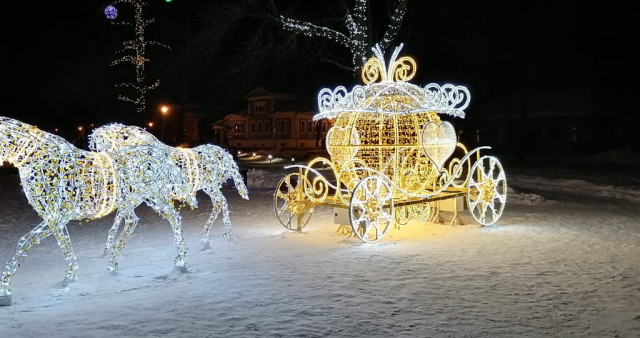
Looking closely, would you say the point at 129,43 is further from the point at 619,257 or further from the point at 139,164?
the point at 619,257

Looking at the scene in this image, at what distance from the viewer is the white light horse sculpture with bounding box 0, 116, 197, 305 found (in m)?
6.64

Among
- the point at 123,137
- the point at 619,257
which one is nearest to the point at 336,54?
the point at 123,137

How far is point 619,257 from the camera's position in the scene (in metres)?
8.59

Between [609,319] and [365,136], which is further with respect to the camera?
[365,136]

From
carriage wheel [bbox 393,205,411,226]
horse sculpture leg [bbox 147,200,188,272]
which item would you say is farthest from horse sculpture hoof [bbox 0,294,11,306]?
carriage wheel [bbox 393,205,411,226]

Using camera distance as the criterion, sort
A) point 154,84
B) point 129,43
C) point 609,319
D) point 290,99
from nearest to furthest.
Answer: point 609,319 < point 129,43 < point 154,84 < point 290,99

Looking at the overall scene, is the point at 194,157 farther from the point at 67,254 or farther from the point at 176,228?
the point at 67,254

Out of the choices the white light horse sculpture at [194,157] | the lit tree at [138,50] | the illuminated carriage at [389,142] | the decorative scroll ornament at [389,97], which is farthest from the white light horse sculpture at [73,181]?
the lit tree at [138,50]

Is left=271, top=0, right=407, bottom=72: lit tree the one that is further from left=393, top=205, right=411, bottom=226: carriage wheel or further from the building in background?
the building in background

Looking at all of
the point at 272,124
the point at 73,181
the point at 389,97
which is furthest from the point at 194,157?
the point at 272,124

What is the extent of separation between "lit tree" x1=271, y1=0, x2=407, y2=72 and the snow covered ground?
8.39m

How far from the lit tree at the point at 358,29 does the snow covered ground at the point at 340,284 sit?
8.39 m

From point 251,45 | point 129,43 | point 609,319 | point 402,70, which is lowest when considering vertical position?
point 609,319

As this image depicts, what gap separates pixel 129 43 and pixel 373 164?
23.6 m
